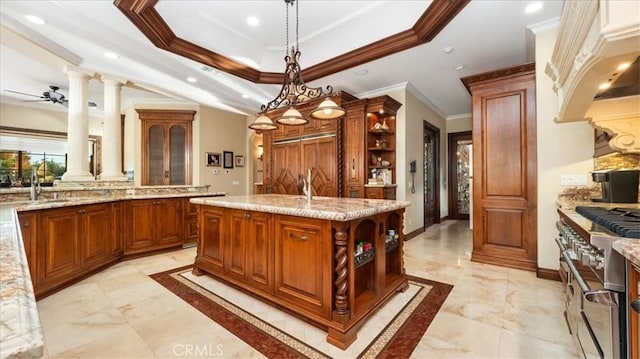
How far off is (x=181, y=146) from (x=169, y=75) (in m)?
2.49

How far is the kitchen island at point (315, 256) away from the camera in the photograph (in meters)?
1.94

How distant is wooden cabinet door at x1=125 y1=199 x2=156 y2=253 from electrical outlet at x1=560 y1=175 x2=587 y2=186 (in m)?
5.24

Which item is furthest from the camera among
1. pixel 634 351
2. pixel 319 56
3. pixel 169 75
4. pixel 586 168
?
pixel 169 75

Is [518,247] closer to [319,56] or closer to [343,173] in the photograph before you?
[343,173]

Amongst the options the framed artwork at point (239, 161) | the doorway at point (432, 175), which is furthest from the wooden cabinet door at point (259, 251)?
the framed artwork at point (239, 161)

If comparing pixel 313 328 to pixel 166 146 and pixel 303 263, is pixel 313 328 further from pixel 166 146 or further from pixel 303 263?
pixel 166 146

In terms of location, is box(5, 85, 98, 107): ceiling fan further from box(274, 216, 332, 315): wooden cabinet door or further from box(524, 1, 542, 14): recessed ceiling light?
box(524, 1, 542, 14): recessed ceiling light

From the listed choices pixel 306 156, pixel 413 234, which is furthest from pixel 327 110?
pixel 413 234

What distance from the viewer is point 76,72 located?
4.23 meters

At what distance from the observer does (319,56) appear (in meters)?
4.19

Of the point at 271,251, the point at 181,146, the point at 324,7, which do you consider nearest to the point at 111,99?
the point at 181,146

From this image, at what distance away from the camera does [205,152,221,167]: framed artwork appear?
6.78 m

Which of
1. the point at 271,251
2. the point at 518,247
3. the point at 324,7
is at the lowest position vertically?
the point at 518,247

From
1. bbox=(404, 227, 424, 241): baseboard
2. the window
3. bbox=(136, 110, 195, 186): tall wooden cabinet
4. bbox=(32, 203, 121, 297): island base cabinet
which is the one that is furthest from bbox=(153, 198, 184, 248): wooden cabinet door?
the window
